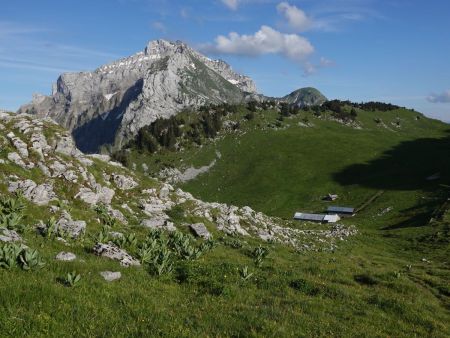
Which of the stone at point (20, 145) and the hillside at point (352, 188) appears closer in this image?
the hillside at point (352, 188)

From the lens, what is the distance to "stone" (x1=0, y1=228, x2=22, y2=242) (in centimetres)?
1526

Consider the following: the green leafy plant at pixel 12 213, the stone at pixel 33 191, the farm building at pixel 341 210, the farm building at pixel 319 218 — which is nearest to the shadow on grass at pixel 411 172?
the farm building at pixel 341 210

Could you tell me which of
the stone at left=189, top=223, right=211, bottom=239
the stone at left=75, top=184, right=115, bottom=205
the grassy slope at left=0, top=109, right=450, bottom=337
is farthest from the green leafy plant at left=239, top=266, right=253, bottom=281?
the stone at left=75, top=184, right=115, bottom=205

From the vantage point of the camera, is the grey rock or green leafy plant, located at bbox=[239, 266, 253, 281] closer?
green leafy plant, located at bbox=[239, 266, 253, 281]

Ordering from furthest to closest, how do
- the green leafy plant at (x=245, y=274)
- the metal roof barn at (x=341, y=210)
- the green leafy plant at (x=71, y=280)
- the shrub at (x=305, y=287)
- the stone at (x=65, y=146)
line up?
the metal roof barn at (x=341, y=210) → the stone at (x=65, y=146) → the shrub at (x=305, y=287) → the green leafy plant at (x=245, y=274) → the green leafy plant at (x=71, y=280)

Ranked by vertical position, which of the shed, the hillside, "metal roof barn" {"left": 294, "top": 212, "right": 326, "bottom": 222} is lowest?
"metal roof barn" {"left": 294, "top": 212, "right": 326, "bottom": 222}

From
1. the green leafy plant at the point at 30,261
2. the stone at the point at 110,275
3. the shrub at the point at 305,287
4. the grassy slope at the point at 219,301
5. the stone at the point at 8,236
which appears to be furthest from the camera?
the shrub at the point at 305,287

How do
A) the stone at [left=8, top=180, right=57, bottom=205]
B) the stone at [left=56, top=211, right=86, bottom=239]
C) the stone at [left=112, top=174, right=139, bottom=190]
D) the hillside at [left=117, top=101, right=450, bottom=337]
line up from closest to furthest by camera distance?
the hillside at [left=117, top=101, right=450, bottom=337] → the stone at [left=56, top=211, right=86, bottom=239] → the stone at [left=8, top=180, right=57, bottom=205] → the stone at [left=112, top=174, right=139, bottom=190]

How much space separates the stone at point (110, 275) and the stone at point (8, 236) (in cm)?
435

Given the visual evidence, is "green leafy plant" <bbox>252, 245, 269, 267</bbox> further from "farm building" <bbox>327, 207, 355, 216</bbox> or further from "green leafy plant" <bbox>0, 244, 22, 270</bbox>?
"farm building" <bbox>327, 207, 355, 216</bbox>

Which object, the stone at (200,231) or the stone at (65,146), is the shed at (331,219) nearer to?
the stone at (200,231)

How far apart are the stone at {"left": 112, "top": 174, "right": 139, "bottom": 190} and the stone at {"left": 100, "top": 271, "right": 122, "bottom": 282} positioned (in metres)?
22.7

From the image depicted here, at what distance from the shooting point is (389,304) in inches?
631

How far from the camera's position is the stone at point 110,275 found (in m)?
13.7
